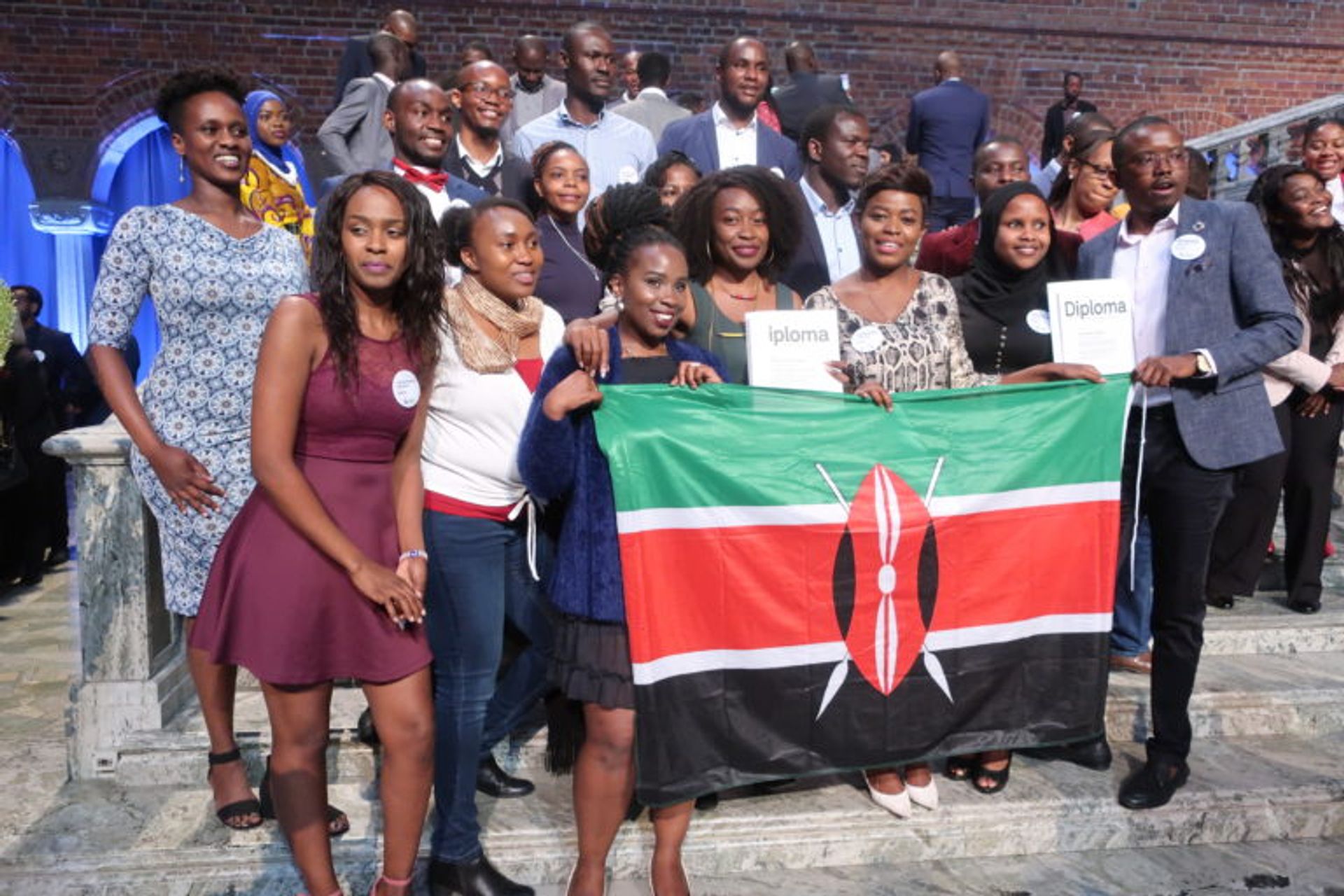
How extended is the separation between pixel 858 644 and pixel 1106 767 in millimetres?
1090

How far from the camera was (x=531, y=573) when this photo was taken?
9.45 ft

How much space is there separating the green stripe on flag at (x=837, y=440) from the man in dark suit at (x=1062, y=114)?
7938 millimetres

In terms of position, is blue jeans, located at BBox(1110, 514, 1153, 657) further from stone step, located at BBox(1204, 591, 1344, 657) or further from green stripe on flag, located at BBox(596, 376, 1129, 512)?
green stripe on flag, located at BBox(596, 376, 1129, 512)

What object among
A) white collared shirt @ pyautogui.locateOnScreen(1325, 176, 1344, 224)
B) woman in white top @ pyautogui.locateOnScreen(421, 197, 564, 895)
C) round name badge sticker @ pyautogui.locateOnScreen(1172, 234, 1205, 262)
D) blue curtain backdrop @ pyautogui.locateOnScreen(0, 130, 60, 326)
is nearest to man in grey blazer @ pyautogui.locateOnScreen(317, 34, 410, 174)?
woman in white top @ pyautogui.locateOnScreen(421, 197, 564, 895)

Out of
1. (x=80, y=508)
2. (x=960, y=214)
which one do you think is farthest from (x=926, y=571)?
(x=960, y=214)

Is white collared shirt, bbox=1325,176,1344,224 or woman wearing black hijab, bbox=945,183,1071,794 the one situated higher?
white collared shirt, bbox=1325,176,1344,224

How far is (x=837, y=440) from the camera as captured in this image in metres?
3.02

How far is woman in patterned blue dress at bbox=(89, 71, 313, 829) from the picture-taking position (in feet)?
9.57

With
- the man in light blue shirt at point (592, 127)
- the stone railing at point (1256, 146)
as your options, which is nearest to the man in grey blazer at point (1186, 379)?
the man in light blue shirt at point (592, 127)

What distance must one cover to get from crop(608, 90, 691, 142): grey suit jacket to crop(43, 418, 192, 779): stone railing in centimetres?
346

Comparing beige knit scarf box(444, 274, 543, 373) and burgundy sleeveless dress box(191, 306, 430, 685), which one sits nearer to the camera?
burgundy sleeveless dress box(191, 306, 430, 685)

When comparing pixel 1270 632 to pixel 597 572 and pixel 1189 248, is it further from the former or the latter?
pixel 597 572

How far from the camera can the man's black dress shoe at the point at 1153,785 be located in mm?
3373

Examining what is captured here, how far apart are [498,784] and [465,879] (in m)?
0.56
